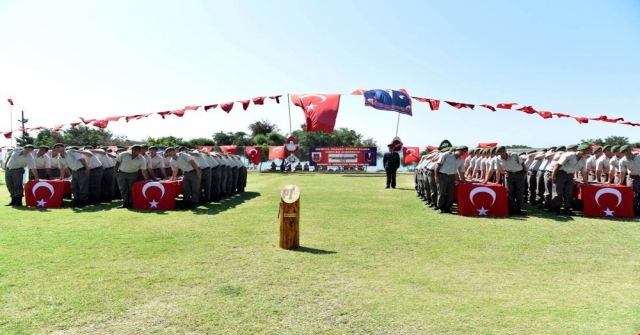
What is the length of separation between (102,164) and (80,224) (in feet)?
14.6

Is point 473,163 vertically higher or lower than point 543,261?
higher

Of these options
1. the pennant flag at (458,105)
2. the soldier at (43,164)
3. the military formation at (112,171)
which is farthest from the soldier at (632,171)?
the soldier at (43,164)

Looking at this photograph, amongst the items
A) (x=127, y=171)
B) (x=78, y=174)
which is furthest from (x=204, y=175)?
(x=78, y=174)

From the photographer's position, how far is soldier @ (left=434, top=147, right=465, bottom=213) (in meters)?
11.4

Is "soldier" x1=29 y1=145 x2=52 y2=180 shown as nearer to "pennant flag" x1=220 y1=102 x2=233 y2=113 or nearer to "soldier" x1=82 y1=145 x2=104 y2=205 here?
"soldier" x1=82 y1=145 x2=104 y2=205

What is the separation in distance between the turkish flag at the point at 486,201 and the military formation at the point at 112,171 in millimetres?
6641

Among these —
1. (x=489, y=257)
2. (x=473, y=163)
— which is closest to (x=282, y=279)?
(x=489, y=257)

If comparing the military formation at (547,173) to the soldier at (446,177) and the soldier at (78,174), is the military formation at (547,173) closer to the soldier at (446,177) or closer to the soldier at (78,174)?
the soldier at (446,177)

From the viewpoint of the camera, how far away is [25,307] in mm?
4422

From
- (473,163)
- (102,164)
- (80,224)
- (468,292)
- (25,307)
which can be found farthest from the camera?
(473,163)

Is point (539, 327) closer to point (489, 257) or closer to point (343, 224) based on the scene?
point (489, 257)

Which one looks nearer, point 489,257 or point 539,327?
point 539,327

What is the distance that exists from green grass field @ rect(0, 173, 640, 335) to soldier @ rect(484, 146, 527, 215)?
5.14 feet

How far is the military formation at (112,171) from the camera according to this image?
11828 millimetres
